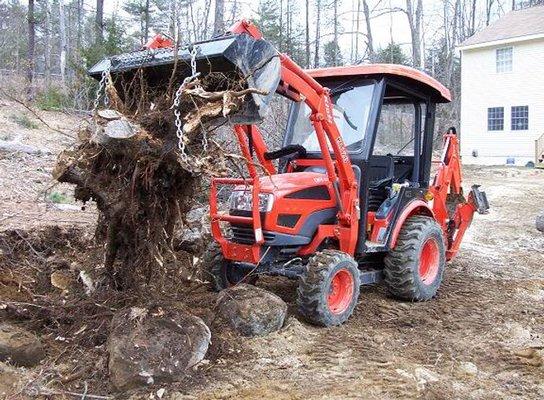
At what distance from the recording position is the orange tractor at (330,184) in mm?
4562

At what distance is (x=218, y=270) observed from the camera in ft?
19.0

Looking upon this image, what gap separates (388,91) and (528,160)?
67.2 ft

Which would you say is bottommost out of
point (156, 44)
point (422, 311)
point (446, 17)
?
point (422, 311)

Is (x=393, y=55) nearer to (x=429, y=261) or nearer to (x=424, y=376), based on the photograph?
(x=429, y=261)

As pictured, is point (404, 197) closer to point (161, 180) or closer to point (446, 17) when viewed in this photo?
point (161, 180)

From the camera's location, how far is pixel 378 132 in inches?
235

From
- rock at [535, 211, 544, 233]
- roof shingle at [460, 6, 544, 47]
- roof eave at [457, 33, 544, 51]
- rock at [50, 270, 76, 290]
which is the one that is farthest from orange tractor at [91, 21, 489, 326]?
roof shingle at [460, 6, 544, 47]

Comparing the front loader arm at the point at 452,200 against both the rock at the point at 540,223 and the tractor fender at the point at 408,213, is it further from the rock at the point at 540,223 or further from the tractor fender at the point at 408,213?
the rock at the point at 540,223

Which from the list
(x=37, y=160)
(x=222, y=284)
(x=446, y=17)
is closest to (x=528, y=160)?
(x=446, y=17)

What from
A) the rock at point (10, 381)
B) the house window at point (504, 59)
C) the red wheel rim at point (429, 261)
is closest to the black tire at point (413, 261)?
the red wheel rim at point (429, 261)

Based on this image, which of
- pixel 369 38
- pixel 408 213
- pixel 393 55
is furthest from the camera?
pixel 393 55

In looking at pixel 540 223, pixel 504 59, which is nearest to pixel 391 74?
pixel 540 223

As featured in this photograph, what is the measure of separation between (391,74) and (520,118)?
70.5 feet

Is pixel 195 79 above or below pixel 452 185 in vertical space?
above
